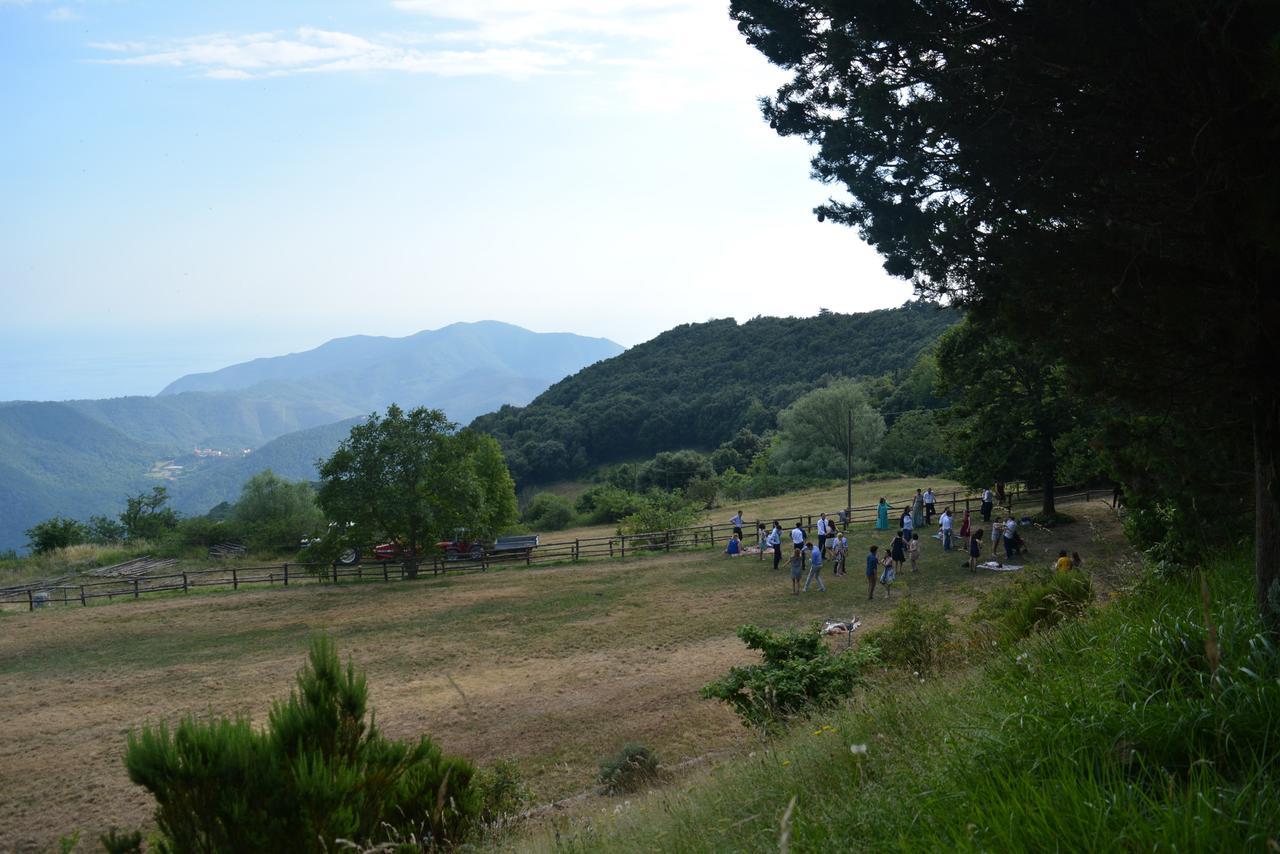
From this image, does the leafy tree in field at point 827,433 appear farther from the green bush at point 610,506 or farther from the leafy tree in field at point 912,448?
the green bush at point 610,506

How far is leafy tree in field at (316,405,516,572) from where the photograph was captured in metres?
31.7

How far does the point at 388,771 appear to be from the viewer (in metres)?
6.58

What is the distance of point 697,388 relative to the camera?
10394 cm

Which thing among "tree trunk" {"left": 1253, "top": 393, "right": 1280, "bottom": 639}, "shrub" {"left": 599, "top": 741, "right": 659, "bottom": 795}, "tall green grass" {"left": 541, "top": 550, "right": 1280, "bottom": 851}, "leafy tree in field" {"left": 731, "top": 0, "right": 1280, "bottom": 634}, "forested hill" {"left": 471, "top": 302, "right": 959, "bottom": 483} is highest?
"forested hill" {"left": 471, "top": 302, "right": 959, "bottom": 483}

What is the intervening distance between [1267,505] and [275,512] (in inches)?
2320

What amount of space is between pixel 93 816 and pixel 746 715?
9.07 metres

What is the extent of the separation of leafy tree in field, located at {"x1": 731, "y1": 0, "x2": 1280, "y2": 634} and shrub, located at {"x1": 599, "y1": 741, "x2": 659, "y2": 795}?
6.50m

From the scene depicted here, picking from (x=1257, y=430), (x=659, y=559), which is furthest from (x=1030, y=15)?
(x=659, y=559)

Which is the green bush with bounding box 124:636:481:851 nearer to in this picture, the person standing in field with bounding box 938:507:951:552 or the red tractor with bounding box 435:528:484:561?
the person standing in field with bounding box 938:507:951:552

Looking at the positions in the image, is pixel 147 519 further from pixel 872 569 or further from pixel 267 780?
pixel 267 780

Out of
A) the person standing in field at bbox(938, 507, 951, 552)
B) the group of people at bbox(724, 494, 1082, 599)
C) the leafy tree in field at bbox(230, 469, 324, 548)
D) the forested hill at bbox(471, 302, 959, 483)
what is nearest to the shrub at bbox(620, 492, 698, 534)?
the group of people at bbox(724, 494, 1082, 599)

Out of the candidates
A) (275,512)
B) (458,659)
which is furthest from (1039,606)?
(275,512)

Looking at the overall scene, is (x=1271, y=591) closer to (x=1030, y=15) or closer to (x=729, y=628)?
(x=1030, y=15)

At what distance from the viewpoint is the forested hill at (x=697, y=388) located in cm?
9175
